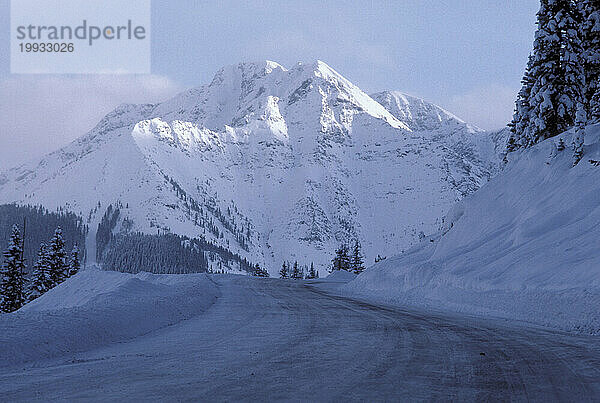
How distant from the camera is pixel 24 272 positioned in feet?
150

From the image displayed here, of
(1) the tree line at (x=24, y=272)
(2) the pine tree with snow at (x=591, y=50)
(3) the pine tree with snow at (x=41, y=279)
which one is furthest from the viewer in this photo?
(3) the pine tree with snow at (x=41, y=279)

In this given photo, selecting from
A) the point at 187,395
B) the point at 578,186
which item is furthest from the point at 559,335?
the point at 578,186

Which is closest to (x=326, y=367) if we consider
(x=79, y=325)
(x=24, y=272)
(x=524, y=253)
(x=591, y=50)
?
(x=79, y=325)

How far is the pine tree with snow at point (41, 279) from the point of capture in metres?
47.2

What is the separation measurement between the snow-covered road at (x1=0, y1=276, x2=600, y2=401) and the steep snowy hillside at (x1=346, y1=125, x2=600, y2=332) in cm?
231

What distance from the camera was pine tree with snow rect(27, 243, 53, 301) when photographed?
4716 centimetres

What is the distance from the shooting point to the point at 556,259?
543 inches

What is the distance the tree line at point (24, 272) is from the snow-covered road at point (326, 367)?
133 ft

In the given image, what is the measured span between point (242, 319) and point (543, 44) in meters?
22.5

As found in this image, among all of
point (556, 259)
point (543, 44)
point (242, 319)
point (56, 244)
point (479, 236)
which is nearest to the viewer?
point (242, 319)

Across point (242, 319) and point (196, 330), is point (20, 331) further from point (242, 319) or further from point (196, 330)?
point (242, 319)

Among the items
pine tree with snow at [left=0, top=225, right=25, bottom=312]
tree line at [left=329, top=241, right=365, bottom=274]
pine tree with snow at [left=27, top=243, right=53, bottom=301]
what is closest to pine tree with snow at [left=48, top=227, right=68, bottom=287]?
pine tree with snow at [left=27, top=243, right=53, bottom=301]

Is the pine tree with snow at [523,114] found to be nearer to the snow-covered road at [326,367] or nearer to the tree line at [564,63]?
the tree line at [564,63]

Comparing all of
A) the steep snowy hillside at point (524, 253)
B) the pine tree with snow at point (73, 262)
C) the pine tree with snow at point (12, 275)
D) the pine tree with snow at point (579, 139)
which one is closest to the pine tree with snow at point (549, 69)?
Answer: the steep snowy hillside at point (524, 253)
